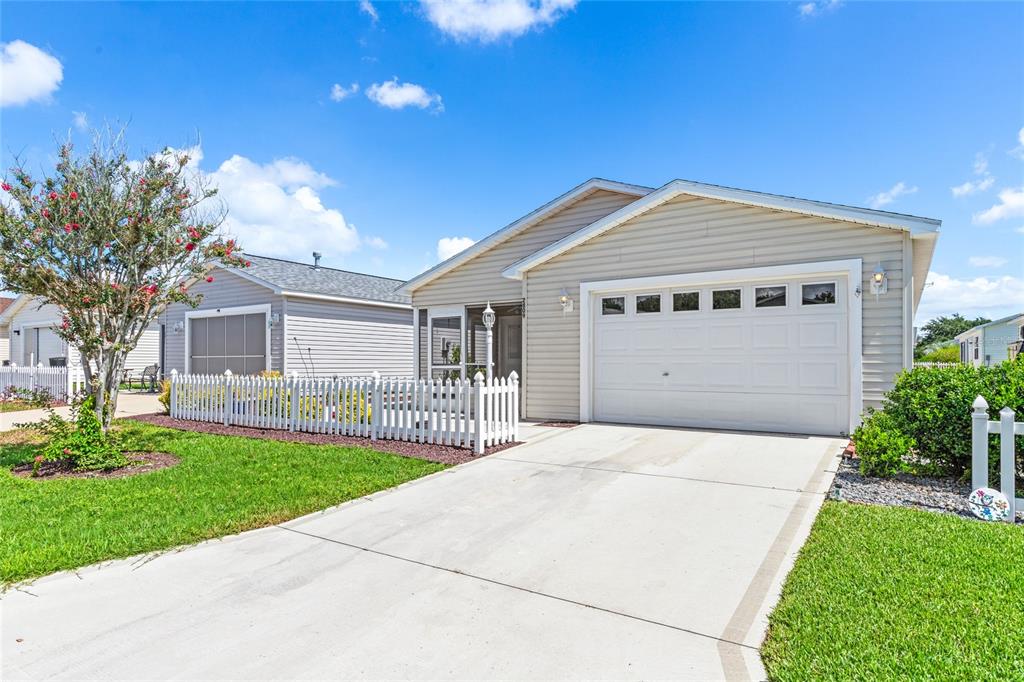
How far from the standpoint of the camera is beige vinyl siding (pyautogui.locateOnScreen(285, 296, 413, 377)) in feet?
48.9

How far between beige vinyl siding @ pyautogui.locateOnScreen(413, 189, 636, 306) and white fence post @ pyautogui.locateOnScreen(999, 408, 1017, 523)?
784 cm

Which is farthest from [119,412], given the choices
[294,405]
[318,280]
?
[318,280]

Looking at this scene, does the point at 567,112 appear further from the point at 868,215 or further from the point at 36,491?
the point at 36,491

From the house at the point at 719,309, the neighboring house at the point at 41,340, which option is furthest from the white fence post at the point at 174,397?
the neighboring house at the point at 41,340

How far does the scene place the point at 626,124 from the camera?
12711mm

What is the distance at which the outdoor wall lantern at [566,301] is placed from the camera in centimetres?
969

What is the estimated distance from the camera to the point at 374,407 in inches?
315

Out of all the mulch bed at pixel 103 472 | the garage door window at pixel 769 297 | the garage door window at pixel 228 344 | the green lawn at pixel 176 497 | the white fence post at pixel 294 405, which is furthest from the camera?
the garage door window at pixel 228 344

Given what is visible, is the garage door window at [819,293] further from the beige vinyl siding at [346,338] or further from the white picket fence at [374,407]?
the beige vinyl siding at [346,338]

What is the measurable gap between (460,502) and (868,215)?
6.71 meters

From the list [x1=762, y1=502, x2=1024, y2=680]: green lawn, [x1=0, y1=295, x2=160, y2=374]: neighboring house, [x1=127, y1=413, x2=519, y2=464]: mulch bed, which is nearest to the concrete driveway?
[x1=762, y1=502, x2=1024, y2=680]: green lawn

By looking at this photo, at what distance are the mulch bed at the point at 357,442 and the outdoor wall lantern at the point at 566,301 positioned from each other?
3136 millimetres

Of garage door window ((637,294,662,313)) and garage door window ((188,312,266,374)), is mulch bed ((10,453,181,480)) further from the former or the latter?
garage door window ((188,312,266,374))

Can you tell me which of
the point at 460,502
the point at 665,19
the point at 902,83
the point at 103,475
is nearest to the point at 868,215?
the point at 902,83
